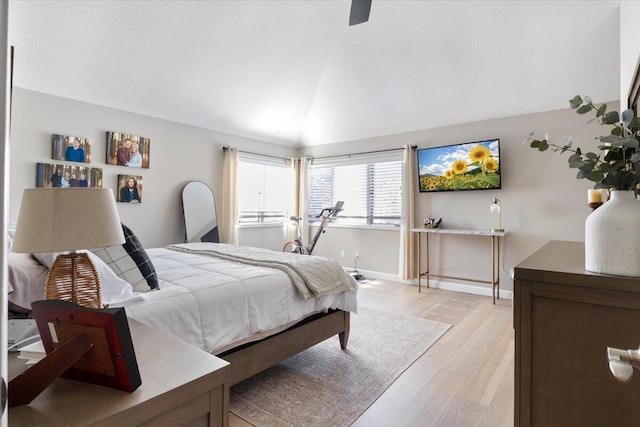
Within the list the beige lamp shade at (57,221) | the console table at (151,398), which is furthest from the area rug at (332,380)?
the beige lamp shade at (57,221)

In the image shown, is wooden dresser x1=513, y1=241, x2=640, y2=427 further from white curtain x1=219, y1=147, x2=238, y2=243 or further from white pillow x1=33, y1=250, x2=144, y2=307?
white curtain x1=219, y1=147, x2=238, y2=243

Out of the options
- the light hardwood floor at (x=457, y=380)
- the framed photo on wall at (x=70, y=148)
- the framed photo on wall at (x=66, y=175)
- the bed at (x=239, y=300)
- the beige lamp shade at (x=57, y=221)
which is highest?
the framed photo on wall at (x=70, y=148)

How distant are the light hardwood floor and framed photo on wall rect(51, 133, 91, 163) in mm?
3251

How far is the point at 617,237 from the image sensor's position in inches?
33.5

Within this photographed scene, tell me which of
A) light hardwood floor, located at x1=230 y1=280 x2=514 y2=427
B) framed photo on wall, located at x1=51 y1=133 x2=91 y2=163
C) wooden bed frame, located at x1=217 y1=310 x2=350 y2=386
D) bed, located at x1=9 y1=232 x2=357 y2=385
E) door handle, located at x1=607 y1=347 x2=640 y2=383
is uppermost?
framed photo on wall, located at x1=51 y1=133 x2=91 y2=163

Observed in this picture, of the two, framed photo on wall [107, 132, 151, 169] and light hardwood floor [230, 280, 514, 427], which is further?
framed photo on wall [107, 132, 151, 169]

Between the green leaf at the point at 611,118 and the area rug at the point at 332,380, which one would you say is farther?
the area rug at the point at 332,380

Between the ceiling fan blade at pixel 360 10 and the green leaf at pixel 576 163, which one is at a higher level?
the ceiling fan blade at pixel 360 10

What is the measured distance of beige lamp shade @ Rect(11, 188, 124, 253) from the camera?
102 cm

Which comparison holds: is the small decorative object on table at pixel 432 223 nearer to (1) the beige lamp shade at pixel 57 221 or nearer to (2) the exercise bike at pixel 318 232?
(2) the exercise bike at pixel 318 232

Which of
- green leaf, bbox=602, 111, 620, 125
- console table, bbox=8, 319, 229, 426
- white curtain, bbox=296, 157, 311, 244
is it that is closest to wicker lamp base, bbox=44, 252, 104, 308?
console table, bbox=8, 319, 229, 426

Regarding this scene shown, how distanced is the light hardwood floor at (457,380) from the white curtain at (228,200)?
2.49 metres

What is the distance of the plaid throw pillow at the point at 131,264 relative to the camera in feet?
5.69

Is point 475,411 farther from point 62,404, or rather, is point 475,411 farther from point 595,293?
point 62,404
